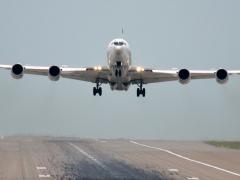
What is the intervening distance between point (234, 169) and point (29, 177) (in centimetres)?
2099

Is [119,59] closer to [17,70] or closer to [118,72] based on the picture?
[118,72]

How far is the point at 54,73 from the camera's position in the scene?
6825 centimetres

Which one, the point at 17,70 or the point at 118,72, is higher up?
the point at 17,70

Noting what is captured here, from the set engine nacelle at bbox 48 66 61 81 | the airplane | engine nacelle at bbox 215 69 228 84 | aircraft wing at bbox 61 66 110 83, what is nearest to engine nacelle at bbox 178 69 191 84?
the airplane

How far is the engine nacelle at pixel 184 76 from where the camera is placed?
68750mm

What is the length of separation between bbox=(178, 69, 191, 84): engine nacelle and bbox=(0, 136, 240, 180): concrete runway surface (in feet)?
28.4

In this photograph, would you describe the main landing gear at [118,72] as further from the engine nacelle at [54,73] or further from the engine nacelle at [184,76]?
the engine nacelle at [184,76]

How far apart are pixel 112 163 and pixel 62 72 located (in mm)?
10815

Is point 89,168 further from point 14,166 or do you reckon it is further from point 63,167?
point 14,166

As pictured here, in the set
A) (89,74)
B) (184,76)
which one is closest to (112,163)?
(89,74)

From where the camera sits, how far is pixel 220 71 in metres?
69.5

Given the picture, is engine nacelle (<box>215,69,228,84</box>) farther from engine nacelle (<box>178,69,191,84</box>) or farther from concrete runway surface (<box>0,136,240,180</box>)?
concrete runway surface (<box>0,136,240,180</box>)

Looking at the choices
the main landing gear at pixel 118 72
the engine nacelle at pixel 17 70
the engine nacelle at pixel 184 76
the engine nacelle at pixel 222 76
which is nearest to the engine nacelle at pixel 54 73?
the engine nacelle at pixel 17 70

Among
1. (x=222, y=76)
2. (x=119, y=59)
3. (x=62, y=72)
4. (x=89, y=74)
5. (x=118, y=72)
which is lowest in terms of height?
(x=222, y=76)
